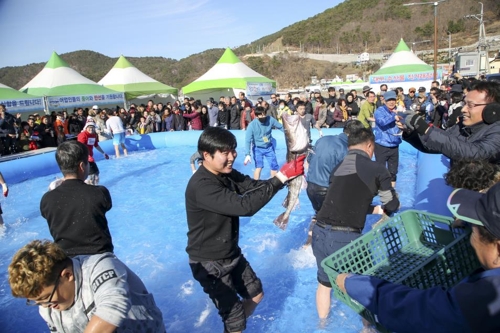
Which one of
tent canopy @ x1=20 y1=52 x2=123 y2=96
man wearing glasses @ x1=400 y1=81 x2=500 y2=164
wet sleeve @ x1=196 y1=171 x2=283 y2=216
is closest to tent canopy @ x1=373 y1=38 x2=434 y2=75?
tent canopy @ x1=20 y1=52 x2=123 y2=96

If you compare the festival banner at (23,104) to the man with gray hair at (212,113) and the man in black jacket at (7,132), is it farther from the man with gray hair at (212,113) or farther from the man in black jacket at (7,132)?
the man with gray hair at (212,113)

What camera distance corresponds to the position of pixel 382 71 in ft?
75.4

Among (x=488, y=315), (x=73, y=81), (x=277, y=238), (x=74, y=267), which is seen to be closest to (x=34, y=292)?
(x=74, y=267)

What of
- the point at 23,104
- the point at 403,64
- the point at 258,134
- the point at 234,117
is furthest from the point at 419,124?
the point at 403,64

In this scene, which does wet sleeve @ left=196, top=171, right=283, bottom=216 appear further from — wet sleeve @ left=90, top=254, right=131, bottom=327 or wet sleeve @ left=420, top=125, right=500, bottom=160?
wet sleeve @ left=420, top=125, right=500, bottom=160

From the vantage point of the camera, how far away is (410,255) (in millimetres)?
2293

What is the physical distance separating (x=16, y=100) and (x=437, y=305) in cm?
1679

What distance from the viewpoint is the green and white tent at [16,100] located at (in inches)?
562

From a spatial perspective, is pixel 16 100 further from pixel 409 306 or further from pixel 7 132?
pixel 409 306

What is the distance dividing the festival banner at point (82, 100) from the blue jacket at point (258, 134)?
12451 millimetres

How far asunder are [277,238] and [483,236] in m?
4.36

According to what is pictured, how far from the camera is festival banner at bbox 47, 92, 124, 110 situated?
16.4 metres

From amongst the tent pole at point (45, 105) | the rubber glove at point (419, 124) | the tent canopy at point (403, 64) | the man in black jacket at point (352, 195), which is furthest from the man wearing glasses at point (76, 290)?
the tent canopy at point (403, 64)

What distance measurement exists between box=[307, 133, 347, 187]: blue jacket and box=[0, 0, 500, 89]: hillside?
49.7 metres
